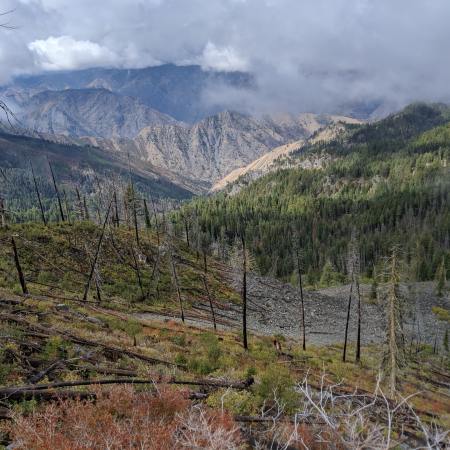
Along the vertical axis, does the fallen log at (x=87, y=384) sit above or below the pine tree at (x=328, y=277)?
above

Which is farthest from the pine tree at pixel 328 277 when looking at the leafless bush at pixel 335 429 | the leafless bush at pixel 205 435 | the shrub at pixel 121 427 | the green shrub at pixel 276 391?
the leafless bush at pixel 205 435

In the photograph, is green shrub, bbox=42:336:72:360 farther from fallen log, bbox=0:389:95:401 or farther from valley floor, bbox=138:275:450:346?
valley floor, bbox=138:275:450:346

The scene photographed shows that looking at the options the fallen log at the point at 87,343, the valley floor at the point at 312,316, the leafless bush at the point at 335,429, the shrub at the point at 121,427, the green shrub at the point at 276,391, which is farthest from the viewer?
the valley floor at the point at 312,316

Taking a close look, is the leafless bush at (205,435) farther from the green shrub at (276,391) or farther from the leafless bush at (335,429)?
the green shrub at (276,391)

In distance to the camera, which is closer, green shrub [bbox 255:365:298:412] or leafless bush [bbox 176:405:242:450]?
leafless bush [bbox 176:405:242:450]

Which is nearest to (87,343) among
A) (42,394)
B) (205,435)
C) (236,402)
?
(42,394)

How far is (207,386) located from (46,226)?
59.7 meters

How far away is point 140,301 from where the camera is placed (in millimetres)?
52000

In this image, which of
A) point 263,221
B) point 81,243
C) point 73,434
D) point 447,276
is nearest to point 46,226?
point 81,243

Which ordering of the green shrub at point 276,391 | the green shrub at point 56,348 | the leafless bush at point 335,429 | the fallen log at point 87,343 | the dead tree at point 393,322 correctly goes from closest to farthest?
the leafless bush at point 335,429 → the green shrub at point 56,348 → the green shrub at point 276,391 → the fallen log at point 87,343 → the dead tree at point 393,322

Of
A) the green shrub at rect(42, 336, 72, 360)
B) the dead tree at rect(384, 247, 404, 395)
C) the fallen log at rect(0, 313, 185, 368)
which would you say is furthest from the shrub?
the dead tree at rect(384, 247, 404, 395)

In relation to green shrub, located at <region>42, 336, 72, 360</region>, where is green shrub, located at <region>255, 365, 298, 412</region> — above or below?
below

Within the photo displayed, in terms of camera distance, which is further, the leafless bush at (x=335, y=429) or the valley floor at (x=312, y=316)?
the valley floor at (x=312, y=316)

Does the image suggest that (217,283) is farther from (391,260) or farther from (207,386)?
(207,386)
